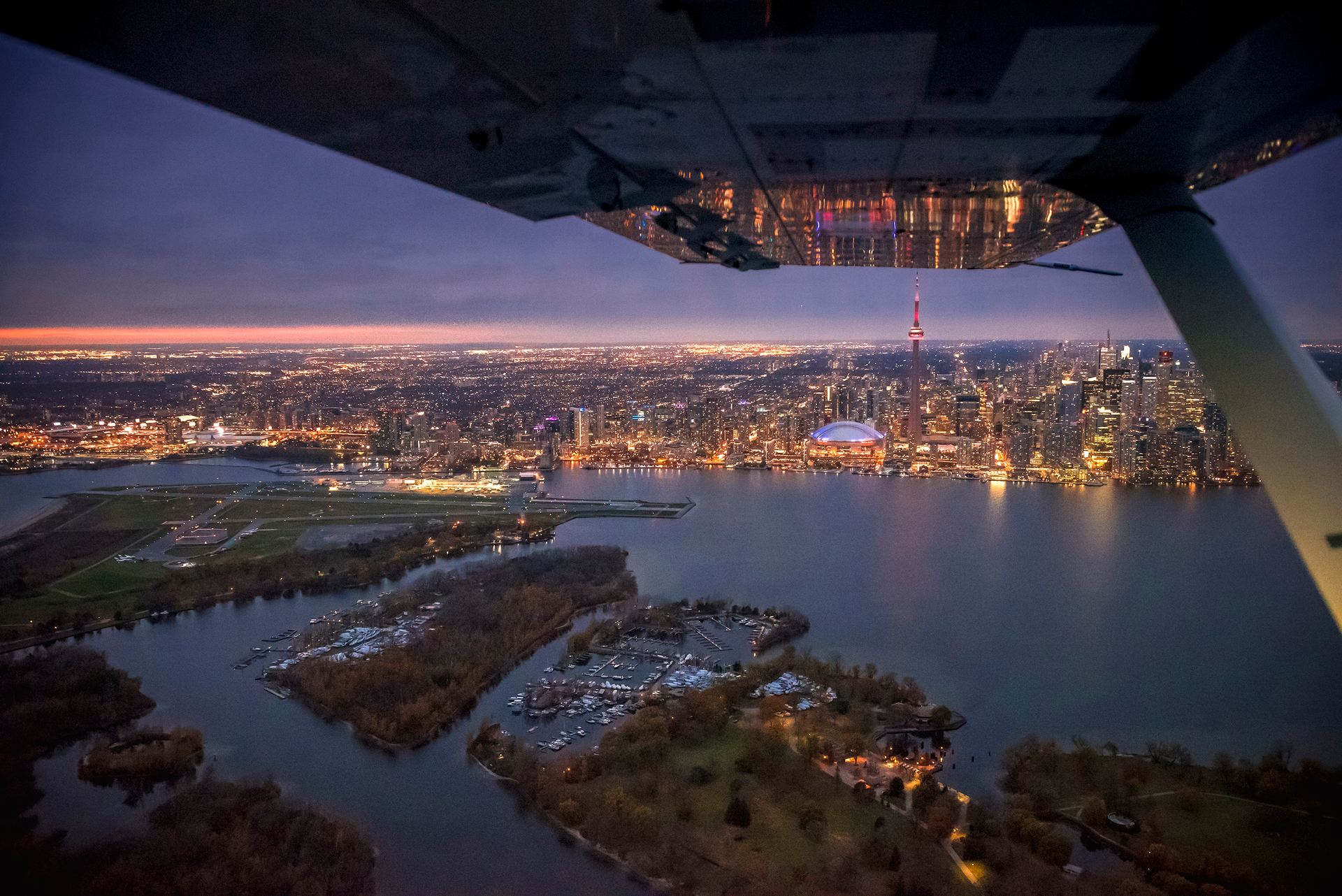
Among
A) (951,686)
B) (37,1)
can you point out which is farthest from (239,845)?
(951,686)

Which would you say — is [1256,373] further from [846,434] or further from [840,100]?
[846,434]

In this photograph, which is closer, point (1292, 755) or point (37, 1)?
point (37, 1)

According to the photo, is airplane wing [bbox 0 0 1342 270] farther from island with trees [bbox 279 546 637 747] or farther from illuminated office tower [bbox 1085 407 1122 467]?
illuminated office tower [bbox 1085 407 1122 467]

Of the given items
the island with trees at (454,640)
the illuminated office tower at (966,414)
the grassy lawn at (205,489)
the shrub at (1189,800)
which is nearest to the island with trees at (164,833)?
the island with trees at (454,640)

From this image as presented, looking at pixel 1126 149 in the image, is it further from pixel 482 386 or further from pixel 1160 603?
pixel 482 386

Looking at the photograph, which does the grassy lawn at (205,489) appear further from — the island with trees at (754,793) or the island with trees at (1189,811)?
the island with trees at (1189,811)

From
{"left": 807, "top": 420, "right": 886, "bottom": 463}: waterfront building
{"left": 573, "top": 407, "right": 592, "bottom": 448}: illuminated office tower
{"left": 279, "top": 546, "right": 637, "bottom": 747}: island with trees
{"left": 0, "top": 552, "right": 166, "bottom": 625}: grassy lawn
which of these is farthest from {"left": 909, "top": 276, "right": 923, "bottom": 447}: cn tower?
{"left": 0, "top": 552, "right": 166, "bottom": 625}: grassy lawn
